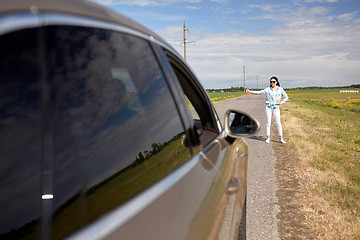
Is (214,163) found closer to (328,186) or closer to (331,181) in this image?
(328,186)

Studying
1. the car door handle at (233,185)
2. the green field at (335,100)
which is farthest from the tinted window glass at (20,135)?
the green field at (335,100)

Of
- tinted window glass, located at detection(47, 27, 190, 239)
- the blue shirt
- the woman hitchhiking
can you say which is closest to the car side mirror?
tinted window glass, located at detection(47, 27, 190, 239)

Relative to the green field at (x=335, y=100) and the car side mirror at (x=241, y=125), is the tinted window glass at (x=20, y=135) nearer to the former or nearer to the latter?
the car side mirror at (x=241, y=125)

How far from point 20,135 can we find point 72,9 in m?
0.40

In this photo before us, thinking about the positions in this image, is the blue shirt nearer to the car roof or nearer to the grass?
the grass

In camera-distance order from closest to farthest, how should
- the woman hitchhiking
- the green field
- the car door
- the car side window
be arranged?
the car door < the car side window < the woman hitchhiking < the green field

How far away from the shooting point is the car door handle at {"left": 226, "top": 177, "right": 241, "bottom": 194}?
7.21ft

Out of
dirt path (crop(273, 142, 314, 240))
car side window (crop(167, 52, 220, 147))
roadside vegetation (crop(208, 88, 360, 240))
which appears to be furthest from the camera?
roadside vegetation (crop(208, 88, 360, 240))

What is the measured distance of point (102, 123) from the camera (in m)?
1.11

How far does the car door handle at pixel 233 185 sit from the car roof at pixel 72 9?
1.17m

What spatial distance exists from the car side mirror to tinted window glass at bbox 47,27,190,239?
110cm

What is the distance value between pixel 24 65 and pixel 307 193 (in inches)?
203

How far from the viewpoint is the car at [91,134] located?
0.82 meters

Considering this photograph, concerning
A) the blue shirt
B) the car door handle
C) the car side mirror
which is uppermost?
the blue shirt
